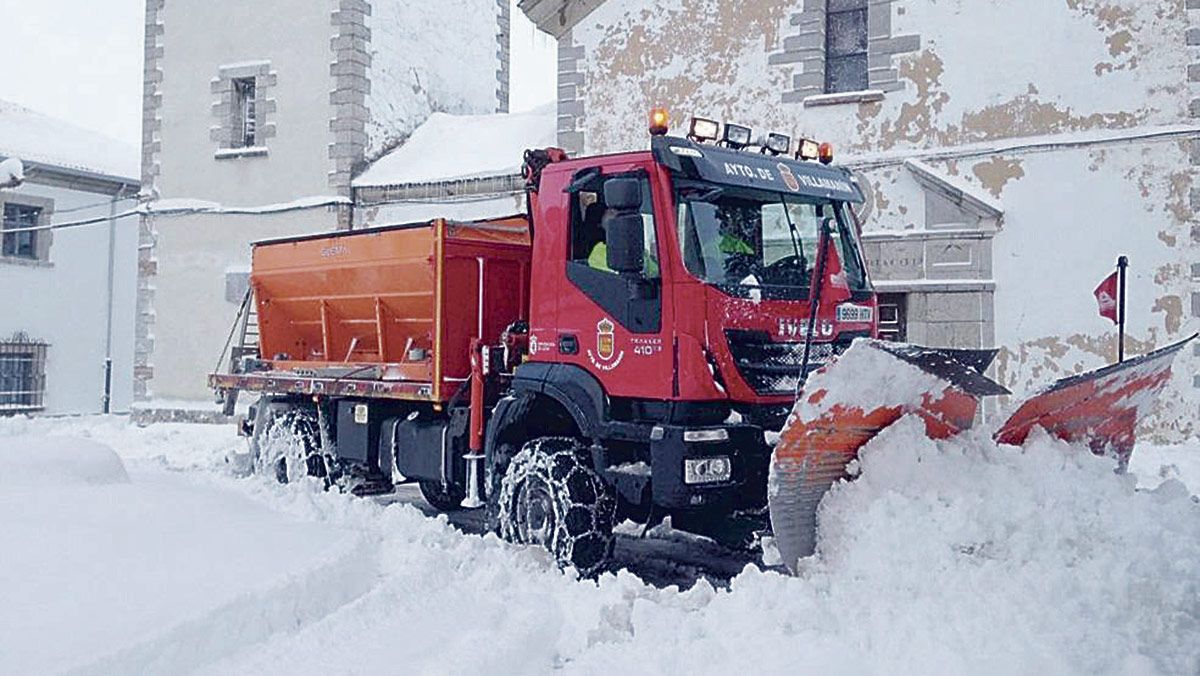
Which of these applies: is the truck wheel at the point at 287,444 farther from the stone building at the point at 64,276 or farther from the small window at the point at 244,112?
the stone building at the point at 64,276

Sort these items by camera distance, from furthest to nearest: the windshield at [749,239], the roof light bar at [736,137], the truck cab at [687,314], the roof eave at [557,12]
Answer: the roof eave at [557,12], the roof light bar at [736,137], the windshield at [749,239], the truck cab at [687,314]

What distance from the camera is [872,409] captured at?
5668 millimetres

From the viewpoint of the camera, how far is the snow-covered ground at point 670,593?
446 centimetres

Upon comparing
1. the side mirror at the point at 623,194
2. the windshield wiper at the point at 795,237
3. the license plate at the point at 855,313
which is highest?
the side mirror at the point at 623,194

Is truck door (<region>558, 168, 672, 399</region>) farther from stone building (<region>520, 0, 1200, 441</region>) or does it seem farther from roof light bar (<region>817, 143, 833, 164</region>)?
stone building (<region>520, 0, 1200, 441</region>)

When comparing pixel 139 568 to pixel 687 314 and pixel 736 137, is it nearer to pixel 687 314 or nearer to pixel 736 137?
pixel 687 314

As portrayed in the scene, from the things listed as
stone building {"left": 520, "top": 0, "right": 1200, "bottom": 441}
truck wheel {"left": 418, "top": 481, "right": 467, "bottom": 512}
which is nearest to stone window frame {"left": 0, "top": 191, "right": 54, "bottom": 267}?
stone building {"left": 520, "top": 0, "right": 1200, "bottom": 441}

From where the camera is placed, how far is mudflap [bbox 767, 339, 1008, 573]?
5402mm

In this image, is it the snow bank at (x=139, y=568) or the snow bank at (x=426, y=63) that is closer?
the snow bank at (x=139, y=568)

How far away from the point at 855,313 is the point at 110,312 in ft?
74.5

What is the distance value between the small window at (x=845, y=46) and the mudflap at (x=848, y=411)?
8880 mm

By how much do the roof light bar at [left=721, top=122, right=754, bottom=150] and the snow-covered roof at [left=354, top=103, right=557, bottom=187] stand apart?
9.25 meters

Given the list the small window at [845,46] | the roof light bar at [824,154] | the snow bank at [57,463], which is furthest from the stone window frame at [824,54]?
the snow bank at [57,463]

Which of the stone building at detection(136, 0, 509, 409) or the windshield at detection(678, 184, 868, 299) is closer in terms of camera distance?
the windshield at detection(678, 184, 868, 299)
